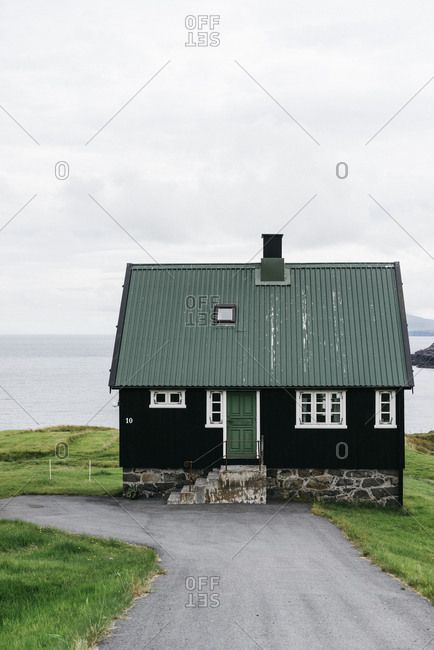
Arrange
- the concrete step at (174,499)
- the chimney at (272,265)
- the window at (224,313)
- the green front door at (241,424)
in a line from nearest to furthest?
1. the concrete step at (174,499)
2. the green front door at (241,424)
3. the window at (224,313)
4. the chimney at (272,265)

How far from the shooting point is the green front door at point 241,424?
26531mm

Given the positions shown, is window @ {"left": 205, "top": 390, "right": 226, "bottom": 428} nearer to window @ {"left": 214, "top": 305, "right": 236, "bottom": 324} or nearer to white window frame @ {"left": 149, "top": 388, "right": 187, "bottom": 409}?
white window frame @ {"left": 149, "top": 388, "right": 187, "bottom": 409}

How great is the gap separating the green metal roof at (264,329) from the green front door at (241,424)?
625 millimetres

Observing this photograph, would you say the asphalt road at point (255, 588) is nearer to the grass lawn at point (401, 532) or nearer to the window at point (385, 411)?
the grass lawn at point (401, 532)

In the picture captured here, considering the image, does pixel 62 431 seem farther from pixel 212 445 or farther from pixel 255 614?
pixel 255 614

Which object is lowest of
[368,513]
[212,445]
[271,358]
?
[368,513]

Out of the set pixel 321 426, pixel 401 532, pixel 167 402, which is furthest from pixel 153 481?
pixel 401 532

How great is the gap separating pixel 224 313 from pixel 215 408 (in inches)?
156

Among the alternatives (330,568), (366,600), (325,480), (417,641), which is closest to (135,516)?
(325,480)

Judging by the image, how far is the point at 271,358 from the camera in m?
27.2

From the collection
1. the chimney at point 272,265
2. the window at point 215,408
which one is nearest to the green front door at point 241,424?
the window at point 215,408

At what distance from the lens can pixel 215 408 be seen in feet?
87.8

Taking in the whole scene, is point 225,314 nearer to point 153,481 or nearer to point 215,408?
point 215,408

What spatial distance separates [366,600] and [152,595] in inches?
152
